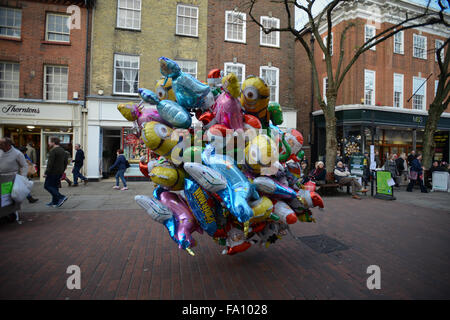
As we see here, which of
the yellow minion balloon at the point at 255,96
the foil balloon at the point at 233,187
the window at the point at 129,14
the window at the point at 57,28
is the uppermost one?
the window at the point at 129,14

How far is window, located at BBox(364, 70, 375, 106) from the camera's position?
15.6 metres

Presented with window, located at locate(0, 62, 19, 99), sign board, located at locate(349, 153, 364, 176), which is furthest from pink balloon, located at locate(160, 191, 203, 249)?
window, located at locate(0, 62, 19, 99)

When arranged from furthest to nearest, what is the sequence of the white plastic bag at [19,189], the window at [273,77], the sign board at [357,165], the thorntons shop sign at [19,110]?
the window at [273,77]
the thorntons shop sign at [19,110]
the sign board at [357,165]
the white plastic bag at [19,189]

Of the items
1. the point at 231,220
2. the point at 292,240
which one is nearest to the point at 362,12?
the point at 292,240

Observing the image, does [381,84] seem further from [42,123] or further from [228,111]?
[42,123]

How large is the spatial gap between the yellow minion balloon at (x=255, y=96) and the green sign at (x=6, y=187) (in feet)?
17.3

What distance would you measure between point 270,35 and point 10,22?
13809 millimetres

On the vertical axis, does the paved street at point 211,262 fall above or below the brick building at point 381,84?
below

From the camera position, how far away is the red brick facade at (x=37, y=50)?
37.9 ft

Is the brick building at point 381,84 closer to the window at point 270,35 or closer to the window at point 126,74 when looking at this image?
the window at point 270,35

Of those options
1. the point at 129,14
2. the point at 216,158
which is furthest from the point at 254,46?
the point at 216,158

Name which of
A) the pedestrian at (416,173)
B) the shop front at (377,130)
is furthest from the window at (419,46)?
the pedestrian at (416,173)

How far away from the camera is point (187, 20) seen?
13.2 meters

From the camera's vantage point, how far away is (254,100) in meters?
2.61
